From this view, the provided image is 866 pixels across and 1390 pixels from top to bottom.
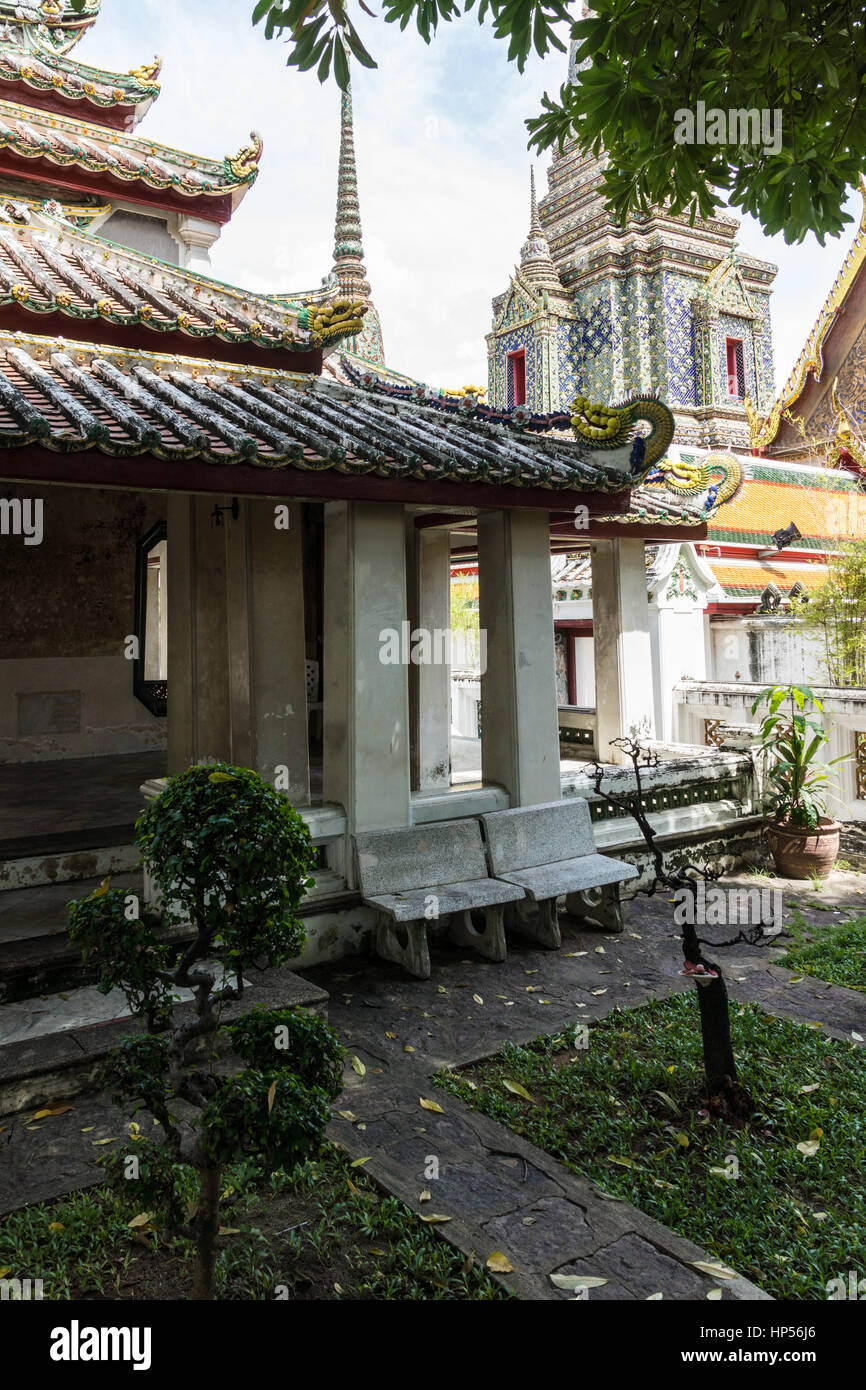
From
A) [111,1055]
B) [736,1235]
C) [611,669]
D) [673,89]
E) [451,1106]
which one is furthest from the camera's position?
[611,669]

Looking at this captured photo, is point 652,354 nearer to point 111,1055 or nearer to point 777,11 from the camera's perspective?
point 777,11

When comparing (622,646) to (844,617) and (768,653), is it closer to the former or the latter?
(768,653)

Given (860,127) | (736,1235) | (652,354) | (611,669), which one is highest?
(652,354)

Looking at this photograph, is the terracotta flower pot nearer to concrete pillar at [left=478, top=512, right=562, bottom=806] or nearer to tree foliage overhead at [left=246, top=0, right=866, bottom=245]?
concrete pillar at [left=478, top=512, right=562, bottom=806]

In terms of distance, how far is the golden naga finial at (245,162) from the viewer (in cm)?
923

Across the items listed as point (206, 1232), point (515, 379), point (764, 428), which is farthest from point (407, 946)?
point (515, 379)

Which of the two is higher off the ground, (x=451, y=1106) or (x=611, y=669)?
(x=611, y=669)

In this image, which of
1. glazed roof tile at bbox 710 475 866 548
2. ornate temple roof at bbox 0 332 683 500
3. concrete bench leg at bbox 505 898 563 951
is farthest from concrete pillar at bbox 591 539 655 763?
glazed roof tile at bbox 710 475 866 548

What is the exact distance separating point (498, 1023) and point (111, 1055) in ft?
9.97

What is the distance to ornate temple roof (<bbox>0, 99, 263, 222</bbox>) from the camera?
813 centimetres

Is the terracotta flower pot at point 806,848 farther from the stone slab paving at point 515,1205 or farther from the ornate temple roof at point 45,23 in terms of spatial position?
the ornate temple roof at point 45,23

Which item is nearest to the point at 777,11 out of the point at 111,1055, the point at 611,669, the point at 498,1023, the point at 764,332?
the point at 111,1055

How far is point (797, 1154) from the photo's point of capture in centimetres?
383

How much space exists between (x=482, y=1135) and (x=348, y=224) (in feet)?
59.0
